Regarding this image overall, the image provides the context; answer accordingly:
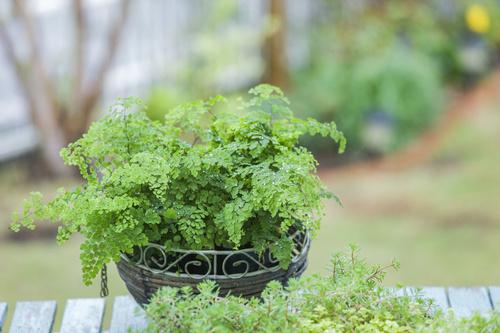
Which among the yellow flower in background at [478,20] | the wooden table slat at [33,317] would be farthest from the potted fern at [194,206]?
the yellow flower in background at [478,20]

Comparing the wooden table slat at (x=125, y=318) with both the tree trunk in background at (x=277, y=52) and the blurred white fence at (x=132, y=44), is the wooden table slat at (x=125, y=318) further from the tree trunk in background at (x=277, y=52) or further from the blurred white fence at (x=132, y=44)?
the tree trunk in background at (x=277, y=52)

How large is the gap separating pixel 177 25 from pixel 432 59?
2.30 meters

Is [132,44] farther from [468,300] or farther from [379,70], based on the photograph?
[468,300]

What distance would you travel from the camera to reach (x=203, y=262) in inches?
91.7

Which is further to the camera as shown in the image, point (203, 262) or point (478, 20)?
point (478, 20)

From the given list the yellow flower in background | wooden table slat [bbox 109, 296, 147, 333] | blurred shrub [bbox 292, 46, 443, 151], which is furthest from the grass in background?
wooden table slat [bbox 109, 296, 147, 333]

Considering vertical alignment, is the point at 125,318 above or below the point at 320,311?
above

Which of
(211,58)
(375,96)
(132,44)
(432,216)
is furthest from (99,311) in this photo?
(375,96)

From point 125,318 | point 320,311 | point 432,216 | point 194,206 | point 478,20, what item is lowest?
point 320,311

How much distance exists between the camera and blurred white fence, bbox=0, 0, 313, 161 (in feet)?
19.6

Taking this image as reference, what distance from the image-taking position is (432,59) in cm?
749

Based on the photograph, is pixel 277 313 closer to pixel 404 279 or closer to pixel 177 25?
pixel 404 279

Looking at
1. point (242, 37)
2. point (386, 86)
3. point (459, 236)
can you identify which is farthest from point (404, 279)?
point (242, 37)

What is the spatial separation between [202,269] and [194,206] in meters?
0.17
